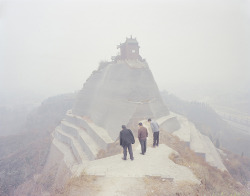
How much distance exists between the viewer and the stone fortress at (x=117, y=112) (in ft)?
58.7

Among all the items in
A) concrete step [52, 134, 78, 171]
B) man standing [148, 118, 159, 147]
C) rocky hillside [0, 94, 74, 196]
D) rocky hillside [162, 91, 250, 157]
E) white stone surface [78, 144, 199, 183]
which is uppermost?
man standing [148, 118, 159, 147]

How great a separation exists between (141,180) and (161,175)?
0.78 m

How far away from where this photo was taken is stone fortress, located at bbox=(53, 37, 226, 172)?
17.9 meters

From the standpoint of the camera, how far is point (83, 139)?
64.4 ft

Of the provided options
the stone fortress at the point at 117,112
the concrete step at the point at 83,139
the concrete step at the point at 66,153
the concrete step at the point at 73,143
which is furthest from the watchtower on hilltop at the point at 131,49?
the concrete step at the point at 66,153

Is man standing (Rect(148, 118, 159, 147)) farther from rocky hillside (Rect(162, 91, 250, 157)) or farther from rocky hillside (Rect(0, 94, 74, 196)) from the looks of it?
rocky hillside (Rect(162, 91, 250, 157))

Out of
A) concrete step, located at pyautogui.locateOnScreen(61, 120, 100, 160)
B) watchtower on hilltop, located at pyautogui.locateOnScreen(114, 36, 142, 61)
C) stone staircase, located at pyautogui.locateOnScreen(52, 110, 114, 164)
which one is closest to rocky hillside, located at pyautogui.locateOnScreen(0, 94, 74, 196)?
stone staircase, located at pyautogui.locateOnScreen(52, 110, 114, 164)

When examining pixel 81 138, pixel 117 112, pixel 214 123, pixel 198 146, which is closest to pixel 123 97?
pixel 117 112

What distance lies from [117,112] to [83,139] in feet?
15.1

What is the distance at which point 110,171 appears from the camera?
721cm

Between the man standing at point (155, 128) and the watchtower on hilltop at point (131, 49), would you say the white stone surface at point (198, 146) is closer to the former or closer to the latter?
the man standing at point (155, 128)

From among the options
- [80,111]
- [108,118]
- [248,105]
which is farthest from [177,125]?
[248,105]

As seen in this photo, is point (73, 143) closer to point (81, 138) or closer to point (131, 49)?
point (81, 138)

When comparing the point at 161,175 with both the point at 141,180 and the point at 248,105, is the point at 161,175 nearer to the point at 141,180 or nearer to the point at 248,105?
the point at 141,180
